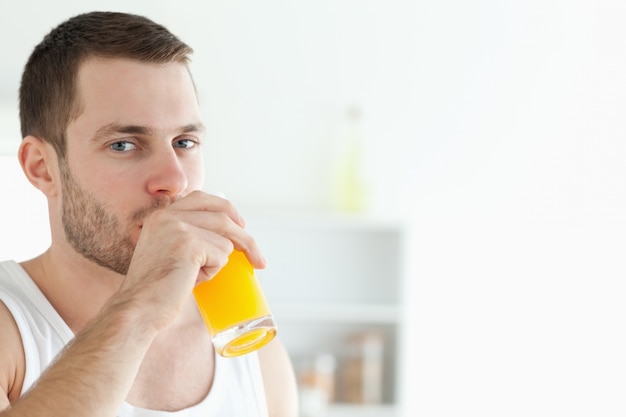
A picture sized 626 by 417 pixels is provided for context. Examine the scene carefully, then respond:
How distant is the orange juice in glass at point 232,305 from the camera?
127 centimetres

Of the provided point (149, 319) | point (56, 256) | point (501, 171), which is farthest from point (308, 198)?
point (149, 319)

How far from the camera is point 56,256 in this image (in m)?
1.49

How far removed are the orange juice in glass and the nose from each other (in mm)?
139

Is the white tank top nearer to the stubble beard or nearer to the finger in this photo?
the stubble beard

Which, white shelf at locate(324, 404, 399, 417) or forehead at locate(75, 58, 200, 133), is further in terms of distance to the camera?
white shelf at locate(324, 404, 399, 417)

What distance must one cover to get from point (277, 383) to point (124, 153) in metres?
0.52

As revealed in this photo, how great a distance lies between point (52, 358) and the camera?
1.38 metres

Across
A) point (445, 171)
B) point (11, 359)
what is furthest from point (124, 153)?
point (445, 171)

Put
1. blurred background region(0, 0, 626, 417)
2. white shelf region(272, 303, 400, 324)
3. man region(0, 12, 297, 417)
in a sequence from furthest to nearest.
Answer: blurred background region(0, 0, 626, 417) → white shelf region(272, 303, 400, 324) → man region(0, 12, 297, 417)

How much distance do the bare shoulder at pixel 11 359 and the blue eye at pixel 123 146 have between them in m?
0.31

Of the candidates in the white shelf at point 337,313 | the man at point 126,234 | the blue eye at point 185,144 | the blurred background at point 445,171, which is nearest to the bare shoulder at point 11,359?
the man at point 126,234

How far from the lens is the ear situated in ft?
5.04

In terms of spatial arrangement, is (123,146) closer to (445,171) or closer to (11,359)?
(11,359)

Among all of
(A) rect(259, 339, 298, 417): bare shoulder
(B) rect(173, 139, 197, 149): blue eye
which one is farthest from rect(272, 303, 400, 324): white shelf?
(B) rect(173, 139, 197, 149): blue eye
